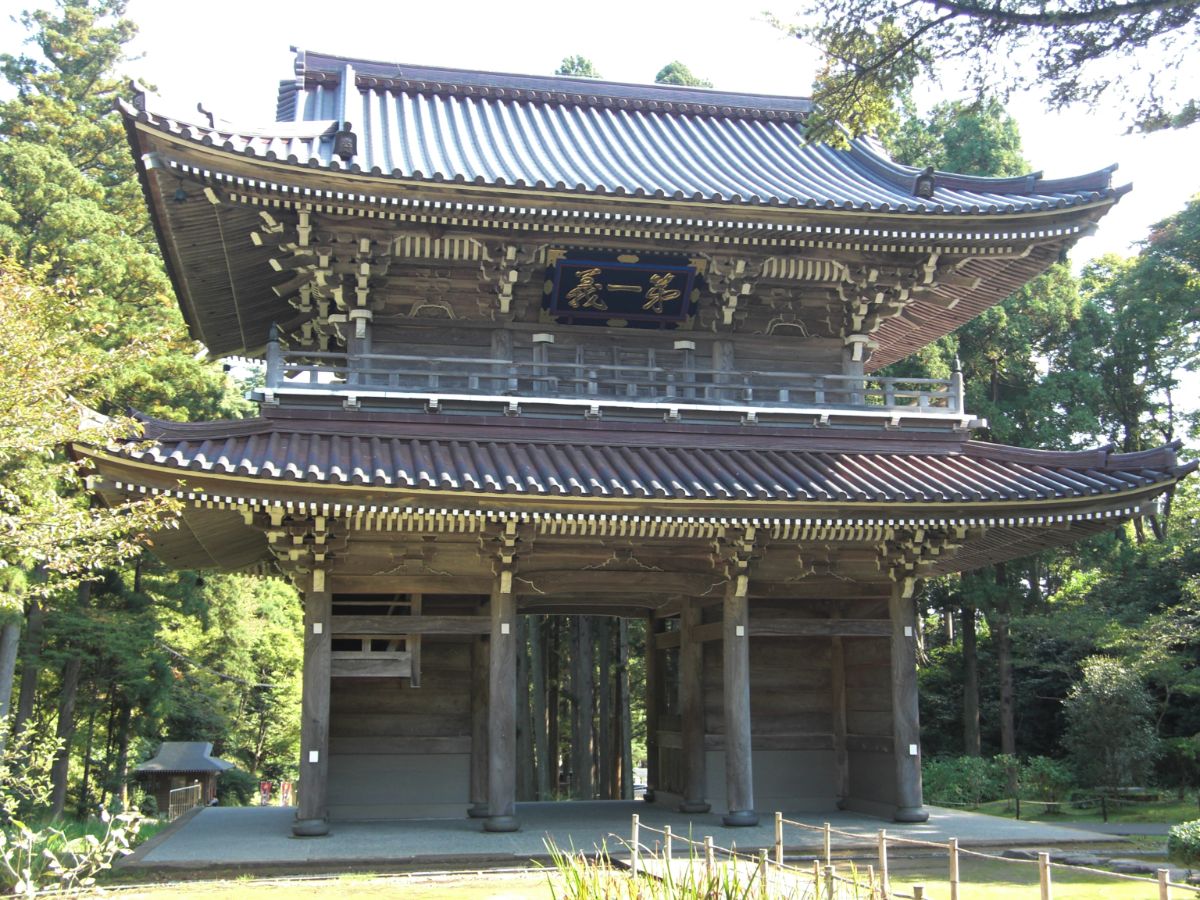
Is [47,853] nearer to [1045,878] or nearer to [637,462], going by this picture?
[1045,878]

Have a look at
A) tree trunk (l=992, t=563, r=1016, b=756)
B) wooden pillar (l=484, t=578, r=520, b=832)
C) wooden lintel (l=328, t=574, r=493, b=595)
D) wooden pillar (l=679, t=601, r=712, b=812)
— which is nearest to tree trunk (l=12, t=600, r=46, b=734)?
wooden lintel (l=328, t=574, r=493, b=595)

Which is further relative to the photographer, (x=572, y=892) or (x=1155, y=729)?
(x=1155, y=729)

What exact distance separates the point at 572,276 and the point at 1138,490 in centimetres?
811

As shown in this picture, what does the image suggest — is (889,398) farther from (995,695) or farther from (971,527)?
(995,695)

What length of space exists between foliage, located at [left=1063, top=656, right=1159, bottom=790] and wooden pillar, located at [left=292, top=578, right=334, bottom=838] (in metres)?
16.7

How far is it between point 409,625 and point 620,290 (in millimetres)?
5663

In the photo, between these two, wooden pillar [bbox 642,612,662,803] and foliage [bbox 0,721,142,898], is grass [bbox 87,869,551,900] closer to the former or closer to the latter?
foliage [bbox 0,721,142,898]

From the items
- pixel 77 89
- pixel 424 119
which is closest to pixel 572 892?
pixel 424 119

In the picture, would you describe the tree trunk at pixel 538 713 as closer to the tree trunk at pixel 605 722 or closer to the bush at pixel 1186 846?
the tree trunk at pixel 605 722

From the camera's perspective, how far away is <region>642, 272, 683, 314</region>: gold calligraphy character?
52.9 ft

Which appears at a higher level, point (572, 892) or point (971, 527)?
point (971, 527)

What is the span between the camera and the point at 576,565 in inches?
598

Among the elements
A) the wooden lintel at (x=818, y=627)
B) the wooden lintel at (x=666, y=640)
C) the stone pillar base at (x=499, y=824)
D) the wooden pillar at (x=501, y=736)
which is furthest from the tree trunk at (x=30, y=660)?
the wooden lintel at (x=818, y=627)

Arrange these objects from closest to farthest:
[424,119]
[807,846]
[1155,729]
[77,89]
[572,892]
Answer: [572,892] → [807,846] → [424,119] → [1155,729] → [77,89]
